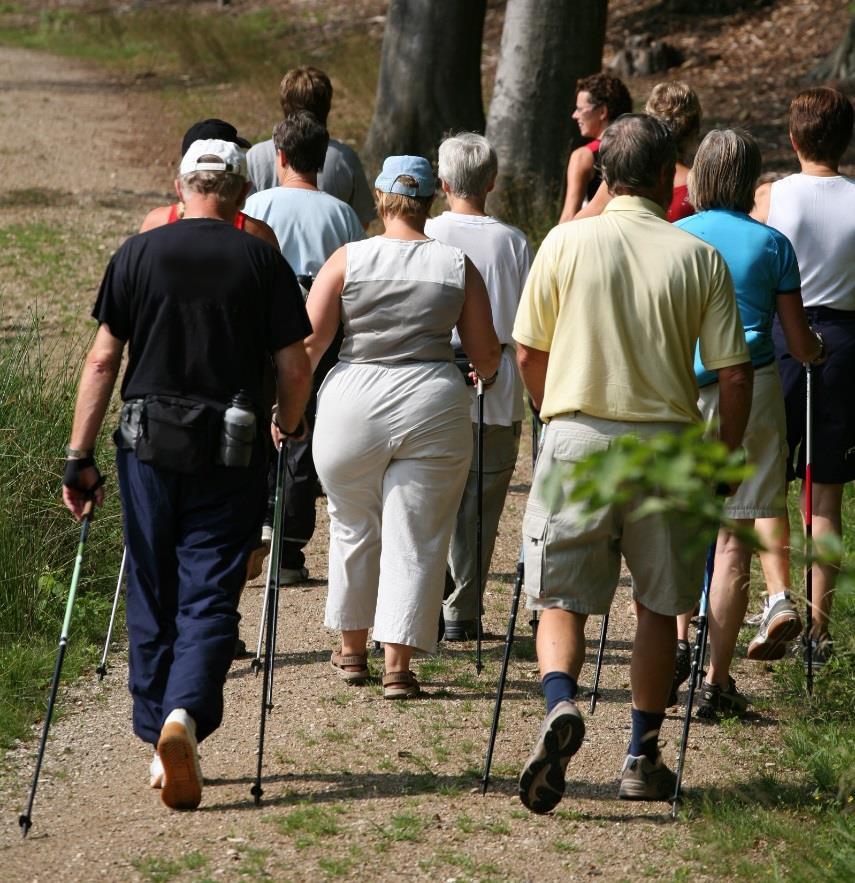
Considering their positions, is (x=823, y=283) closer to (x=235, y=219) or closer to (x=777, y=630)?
(x=777, y=630)

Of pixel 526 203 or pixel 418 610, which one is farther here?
pixel 526 203

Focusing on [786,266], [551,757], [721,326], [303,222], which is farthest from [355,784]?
[303,222]

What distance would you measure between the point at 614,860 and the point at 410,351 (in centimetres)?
200

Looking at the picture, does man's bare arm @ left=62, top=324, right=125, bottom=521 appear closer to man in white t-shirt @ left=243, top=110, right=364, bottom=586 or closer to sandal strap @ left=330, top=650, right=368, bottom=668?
sandal strap @ left=330, top=650, right=368, bottom=668

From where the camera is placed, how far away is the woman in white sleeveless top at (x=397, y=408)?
5566 mm

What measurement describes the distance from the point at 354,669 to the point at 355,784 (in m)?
0.97

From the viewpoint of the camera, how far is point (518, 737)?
18.5ft

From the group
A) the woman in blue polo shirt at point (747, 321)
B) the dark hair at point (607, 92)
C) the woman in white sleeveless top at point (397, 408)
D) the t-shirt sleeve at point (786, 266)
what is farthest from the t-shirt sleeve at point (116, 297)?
the dark hair at point (607, 92)

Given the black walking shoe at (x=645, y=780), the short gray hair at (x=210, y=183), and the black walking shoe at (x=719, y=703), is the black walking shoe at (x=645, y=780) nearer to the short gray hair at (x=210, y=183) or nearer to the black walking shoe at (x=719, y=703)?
the black walking shoe at (x=719, y=703)

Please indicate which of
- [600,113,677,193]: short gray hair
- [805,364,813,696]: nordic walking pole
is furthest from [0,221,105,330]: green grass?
[600,113,677,193]: short gray hair

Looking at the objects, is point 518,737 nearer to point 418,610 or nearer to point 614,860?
point 418,610

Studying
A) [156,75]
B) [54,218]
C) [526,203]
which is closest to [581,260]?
[526,203]

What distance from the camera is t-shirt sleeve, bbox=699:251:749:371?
4.72m

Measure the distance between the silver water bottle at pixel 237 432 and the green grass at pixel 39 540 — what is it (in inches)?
71.5
